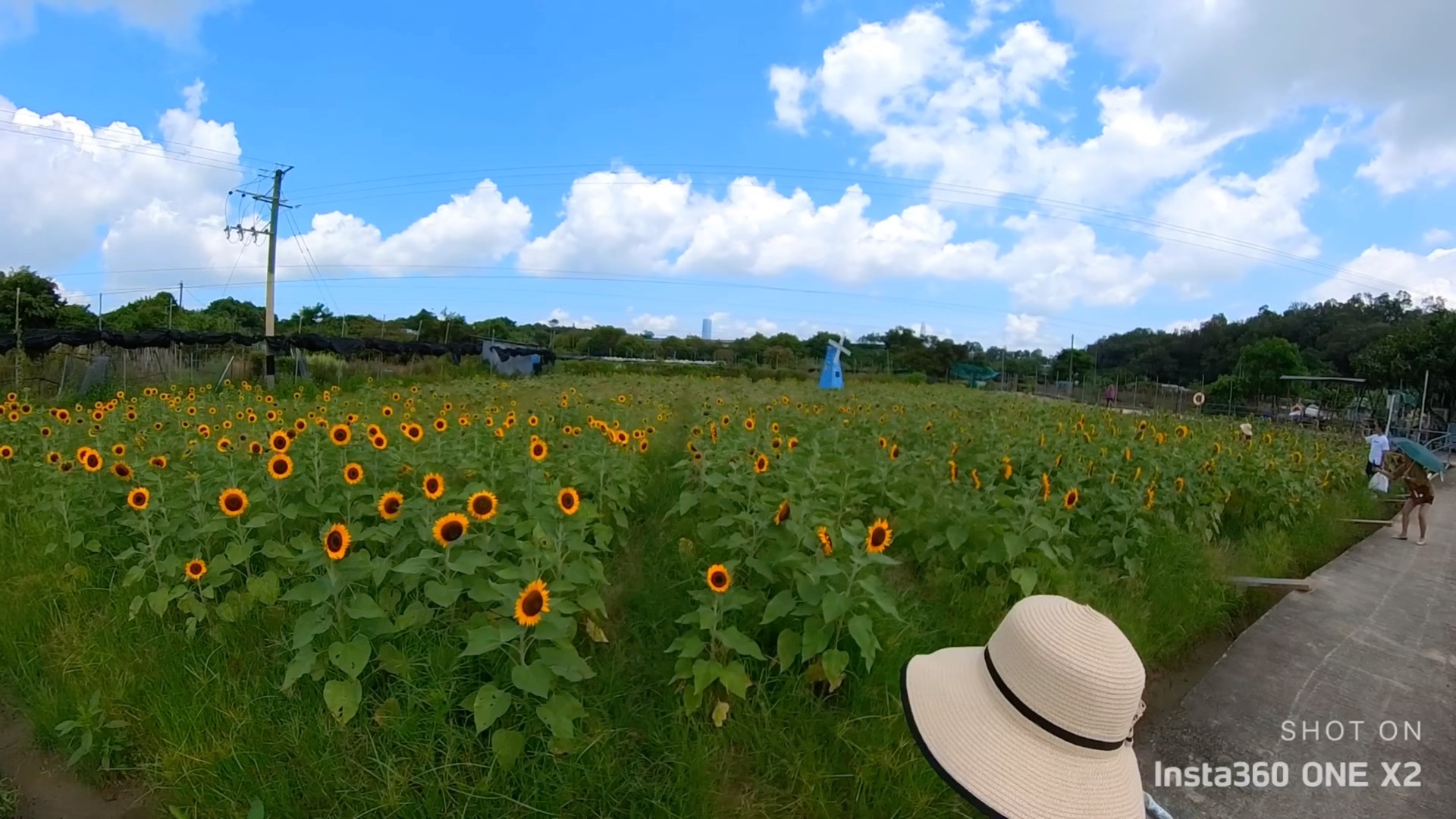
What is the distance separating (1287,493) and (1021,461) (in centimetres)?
288

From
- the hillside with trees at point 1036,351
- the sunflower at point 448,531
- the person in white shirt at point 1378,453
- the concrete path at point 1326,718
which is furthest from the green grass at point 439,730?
the hillside with trees at point 1036,351

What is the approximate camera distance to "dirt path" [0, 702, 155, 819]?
2.11 m

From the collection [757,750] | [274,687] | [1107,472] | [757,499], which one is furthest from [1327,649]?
[274,687]

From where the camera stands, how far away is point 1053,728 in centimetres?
116

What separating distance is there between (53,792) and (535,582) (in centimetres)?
169

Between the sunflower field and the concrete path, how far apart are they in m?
0.37

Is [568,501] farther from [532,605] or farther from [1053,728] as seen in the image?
[1053,728]

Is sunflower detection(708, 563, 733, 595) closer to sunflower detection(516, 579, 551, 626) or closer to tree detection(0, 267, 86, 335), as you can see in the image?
sunflower detection(516, 579, 551, 626)

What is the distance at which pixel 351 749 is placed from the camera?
6.57 feet

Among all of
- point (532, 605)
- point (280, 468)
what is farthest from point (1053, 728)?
point (280, 468)

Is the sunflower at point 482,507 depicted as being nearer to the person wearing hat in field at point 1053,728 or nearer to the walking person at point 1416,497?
the person wearing hat in field at point 1053,728

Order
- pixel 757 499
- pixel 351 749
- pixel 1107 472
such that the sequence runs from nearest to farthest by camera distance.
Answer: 1. pixel 351 749
2. pixel 757 499
3. pixel 1107 472

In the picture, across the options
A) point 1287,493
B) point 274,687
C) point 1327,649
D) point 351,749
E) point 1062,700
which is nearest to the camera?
point 1062,700

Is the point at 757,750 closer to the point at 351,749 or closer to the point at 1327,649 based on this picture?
the point at 351,749
